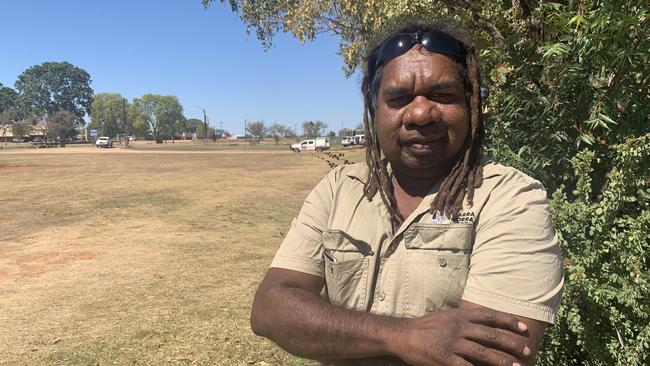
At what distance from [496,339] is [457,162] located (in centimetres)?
59

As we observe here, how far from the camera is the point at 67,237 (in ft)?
31.4

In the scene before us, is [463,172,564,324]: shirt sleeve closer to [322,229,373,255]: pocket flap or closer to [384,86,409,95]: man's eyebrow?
[322,229,373,255]: pocket flap

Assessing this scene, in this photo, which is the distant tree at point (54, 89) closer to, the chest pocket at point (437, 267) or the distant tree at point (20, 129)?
the distant tree at point (20, 129)

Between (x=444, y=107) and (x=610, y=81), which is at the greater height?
(x=610, y=81)

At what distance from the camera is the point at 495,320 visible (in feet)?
3.93

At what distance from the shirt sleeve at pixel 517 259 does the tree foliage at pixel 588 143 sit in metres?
1.08

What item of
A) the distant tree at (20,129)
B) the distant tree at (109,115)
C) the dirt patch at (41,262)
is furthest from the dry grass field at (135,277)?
the distant tree at (109,115)

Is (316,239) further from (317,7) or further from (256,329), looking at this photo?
(317,7)

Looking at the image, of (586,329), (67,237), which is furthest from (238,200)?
(586,329)

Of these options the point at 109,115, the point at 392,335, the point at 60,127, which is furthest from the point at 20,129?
the point at 392,335

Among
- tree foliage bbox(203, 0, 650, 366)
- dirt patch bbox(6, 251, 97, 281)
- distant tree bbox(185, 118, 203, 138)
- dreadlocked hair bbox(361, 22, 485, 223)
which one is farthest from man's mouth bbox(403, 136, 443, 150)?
distant tree bbox(185, 118, 203, 138)

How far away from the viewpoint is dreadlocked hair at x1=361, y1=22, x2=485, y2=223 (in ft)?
4.88

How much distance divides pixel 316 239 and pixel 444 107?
0.58 meters

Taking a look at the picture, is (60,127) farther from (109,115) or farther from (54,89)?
(54,89)
